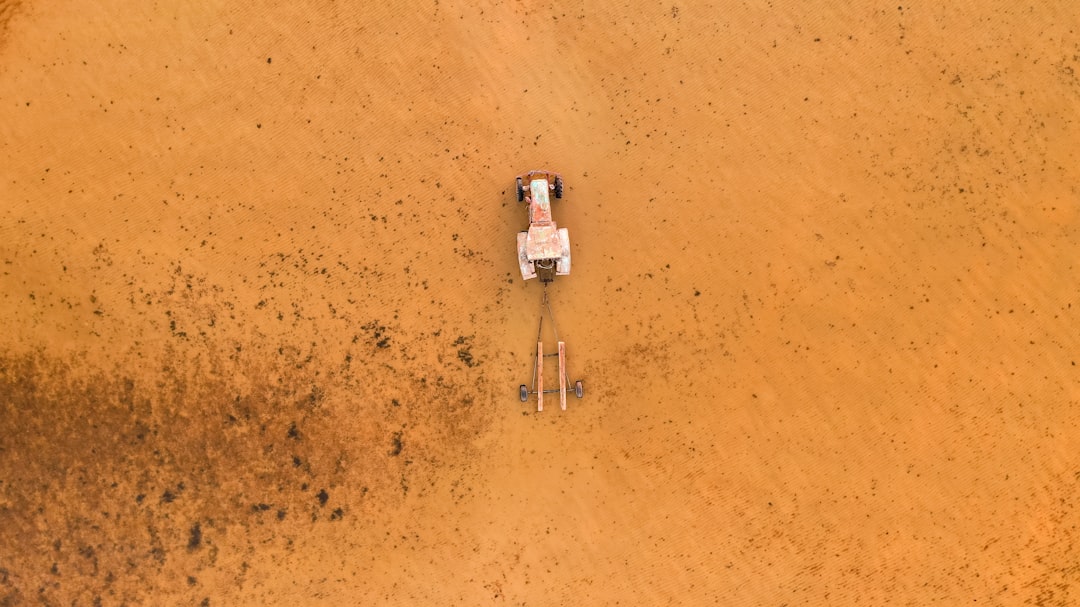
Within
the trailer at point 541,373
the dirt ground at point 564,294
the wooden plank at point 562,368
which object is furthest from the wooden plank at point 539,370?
the wooden plank at point 562,368

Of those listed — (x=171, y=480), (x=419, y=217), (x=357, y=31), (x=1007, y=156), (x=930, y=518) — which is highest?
(x=357, y=31)

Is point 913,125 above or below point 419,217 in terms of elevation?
above

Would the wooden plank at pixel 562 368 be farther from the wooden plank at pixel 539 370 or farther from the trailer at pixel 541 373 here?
the wooden plank at pixel 539 370

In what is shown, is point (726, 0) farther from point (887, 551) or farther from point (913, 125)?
point (887, 551)

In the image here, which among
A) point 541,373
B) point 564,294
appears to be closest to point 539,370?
point 541,373

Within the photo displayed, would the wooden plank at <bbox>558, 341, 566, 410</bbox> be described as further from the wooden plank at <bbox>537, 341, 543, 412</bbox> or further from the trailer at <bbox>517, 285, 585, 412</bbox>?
the wooden plank at <bbox>537, 341, 543, 412</bbox>

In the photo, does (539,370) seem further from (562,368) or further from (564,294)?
(564,294)

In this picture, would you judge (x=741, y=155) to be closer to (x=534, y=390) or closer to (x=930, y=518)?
(x=534, y=390)

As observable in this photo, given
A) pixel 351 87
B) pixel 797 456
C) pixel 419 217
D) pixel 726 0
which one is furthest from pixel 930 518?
pixel 351 87

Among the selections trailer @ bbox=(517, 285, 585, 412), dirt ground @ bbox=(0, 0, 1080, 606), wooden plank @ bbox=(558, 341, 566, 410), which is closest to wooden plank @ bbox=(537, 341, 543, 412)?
trailer @ bbox=(517, 285, 585, 412)
